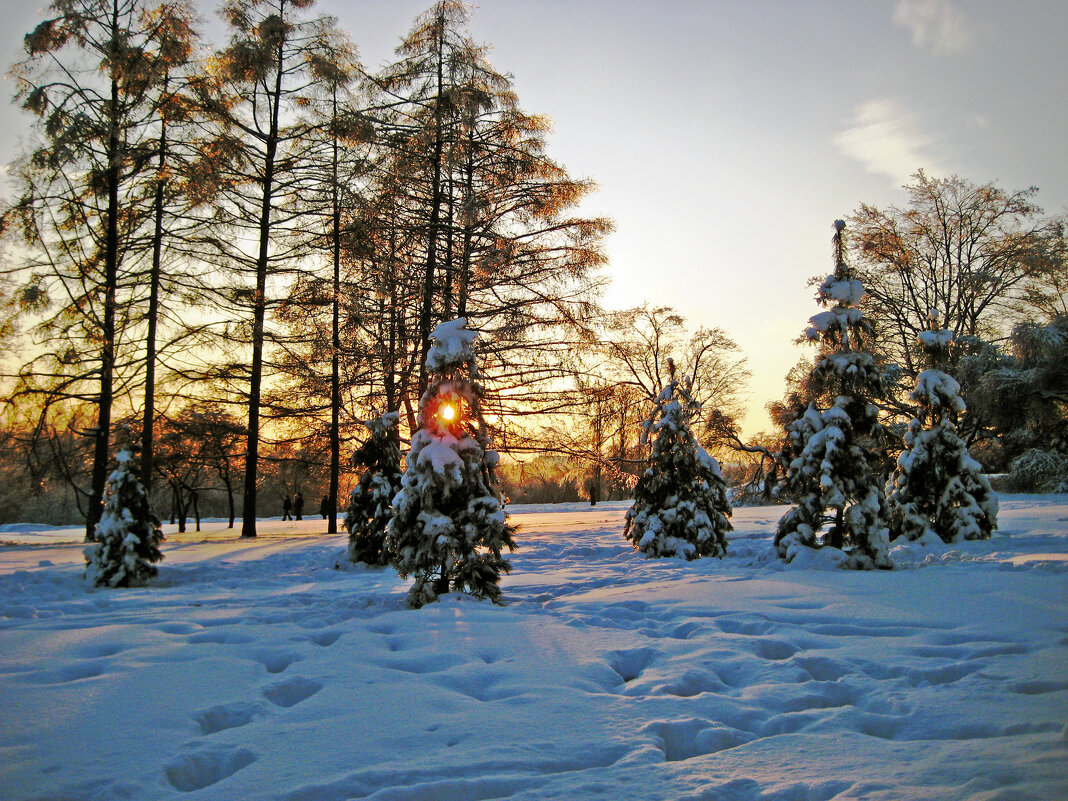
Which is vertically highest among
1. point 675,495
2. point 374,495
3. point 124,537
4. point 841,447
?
point 841,447

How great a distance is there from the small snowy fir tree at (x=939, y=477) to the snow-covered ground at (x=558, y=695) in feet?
9.78

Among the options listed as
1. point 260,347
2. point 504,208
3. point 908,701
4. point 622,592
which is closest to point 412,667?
point 908,701

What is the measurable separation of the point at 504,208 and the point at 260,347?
8.35m

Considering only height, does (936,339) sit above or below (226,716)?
above

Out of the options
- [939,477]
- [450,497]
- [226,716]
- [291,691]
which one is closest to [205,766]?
[226,716]

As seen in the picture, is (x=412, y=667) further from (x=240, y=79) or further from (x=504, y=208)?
(x=240, y=79)

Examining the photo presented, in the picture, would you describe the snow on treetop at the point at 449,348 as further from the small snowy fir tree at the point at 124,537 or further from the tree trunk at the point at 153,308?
the tree trunk at the point at 153,308

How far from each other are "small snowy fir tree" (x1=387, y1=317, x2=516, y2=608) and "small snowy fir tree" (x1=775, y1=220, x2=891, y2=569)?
4683 mm

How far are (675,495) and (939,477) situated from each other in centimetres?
428

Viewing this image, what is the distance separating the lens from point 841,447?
8766 mm

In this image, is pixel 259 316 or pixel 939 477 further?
pixel 259 316

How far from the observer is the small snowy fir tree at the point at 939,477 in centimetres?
991

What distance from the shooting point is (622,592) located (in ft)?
24.1

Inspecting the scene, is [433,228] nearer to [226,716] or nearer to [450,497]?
[450,497]
